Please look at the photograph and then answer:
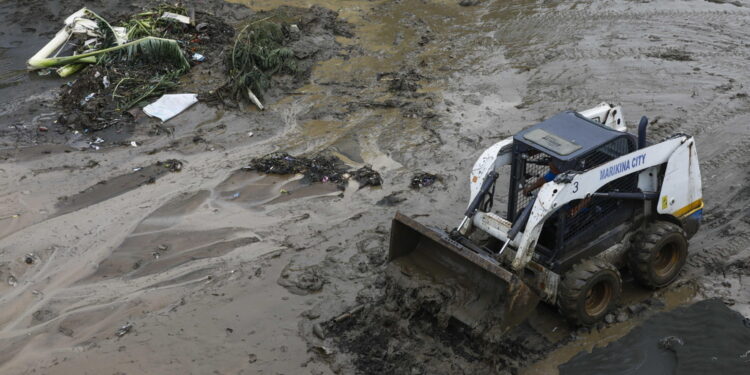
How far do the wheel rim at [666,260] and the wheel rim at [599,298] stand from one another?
827 mm

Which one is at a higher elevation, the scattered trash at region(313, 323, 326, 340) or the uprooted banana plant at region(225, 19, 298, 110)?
the uprooted banana plant at region(225, 19, 298, 110)

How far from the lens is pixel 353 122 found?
37.1 ft

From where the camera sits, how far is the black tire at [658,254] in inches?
278

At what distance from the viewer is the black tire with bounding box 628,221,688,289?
7052 mm

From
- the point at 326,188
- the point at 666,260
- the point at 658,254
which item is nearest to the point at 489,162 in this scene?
the point at 658,254

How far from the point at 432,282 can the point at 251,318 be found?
2023mm

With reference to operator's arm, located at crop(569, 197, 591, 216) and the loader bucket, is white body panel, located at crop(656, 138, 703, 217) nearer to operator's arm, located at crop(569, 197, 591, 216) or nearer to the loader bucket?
operator's arm, located at crop(569, 197, 591, 216)

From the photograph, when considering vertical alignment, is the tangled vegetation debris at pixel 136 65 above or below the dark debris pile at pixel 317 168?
above

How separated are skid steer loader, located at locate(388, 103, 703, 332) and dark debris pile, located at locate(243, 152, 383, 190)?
293cm

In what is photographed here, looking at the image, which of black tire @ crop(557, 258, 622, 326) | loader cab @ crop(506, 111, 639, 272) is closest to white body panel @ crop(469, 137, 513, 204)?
loader cab @ crop(506, 111, 639, 272)

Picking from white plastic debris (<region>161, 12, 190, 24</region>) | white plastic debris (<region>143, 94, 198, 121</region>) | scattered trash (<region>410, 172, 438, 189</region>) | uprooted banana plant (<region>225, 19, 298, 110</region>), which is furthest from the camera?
white plastic debris (<region>161, 12, 190, 24</region>)

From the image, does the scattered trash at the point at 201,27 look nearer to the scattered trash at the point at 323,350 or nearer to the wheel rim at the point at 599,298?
the scattered trash at the point at 323,350

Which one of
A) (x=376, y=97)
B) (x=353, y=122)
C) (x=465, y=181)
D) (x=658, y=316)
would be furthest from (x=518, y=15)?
(x=658, y=316)

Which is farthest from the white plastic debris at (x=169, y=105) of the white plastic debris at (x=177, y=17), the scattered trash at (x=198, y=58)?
the white plastic debris at (x=177, y=17)
